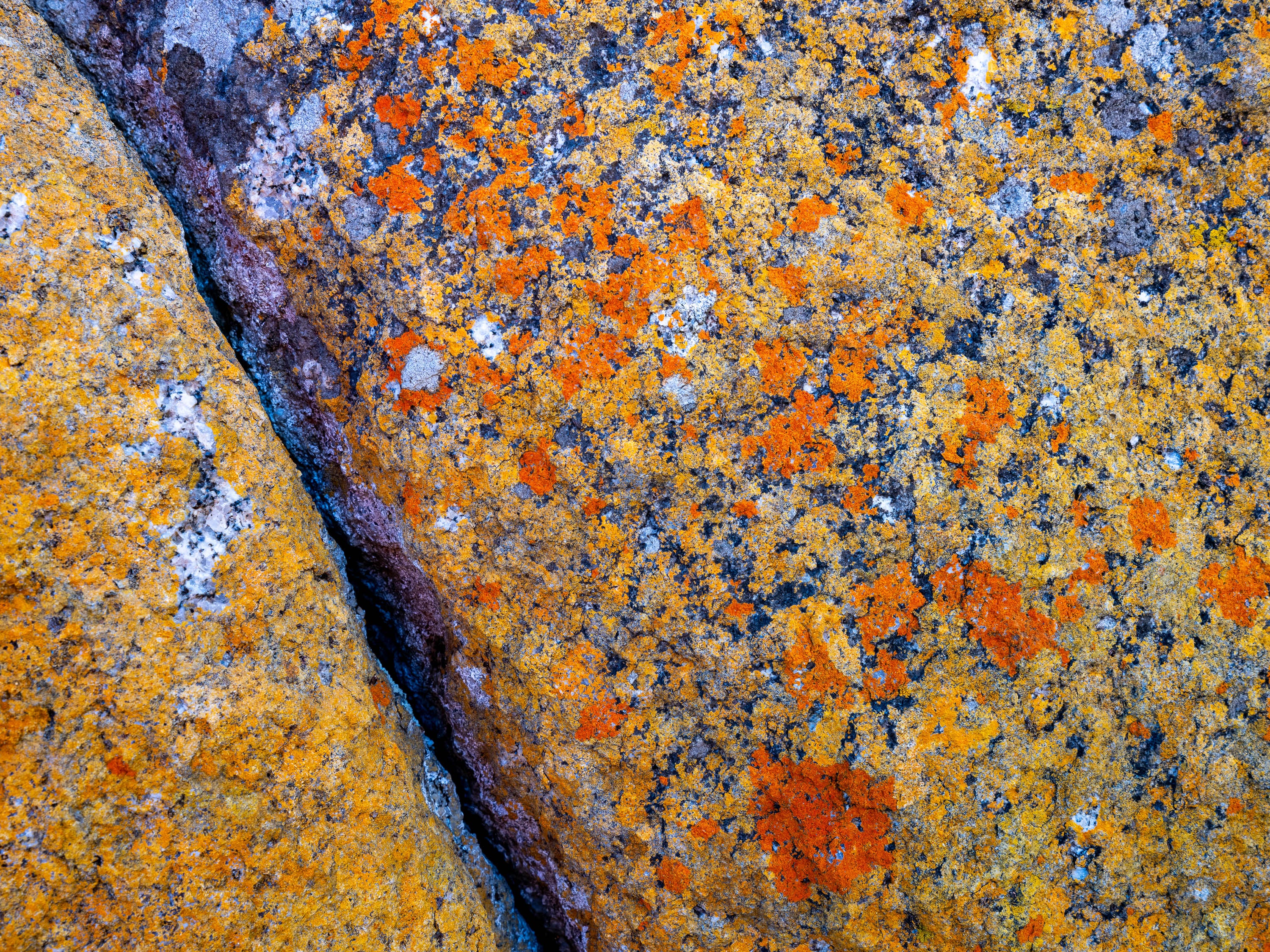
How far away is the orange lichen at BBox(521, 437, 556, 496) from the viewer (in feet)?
7.48

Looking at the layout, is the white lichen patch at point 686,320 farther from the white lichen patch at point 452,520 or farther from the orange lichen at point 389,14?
the orange lichen at point 389,14

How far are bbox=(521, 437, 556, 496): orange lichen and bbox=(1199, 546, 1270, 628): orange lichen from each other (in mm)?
1916

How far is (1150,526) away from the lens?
221cm

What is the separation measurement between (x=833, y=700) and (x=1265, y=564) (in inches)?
51.5

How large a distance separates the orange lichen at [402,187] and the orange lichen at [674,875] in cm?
210

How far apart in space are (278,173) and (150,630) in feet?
4.54

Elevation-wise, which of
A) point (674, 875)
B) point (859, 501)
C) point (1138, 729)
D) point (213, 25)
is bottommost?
point (1138, 729)

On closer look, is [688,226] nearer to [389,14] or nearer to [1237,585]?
[389,14]

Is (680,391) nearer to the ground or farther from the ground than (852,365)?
farther from the ground

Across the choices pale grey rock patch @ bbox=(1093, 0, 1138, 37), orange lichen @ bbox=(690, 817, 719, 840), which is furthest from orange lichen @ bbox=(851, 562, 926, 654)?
pale grey rock patch @ bbox=(1093, 0, 1138, 37)

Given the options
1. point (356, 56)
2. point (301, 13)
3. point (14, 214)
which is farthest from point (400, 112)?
point (14, 214)

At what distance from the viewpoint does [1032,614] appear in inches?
86.1

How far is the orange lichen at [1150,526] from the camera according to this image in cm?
221

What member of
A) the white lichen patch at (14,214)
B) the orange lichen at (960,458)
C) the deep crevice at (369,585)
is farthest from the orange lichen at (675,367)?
the white lichen patch at (14,214)
